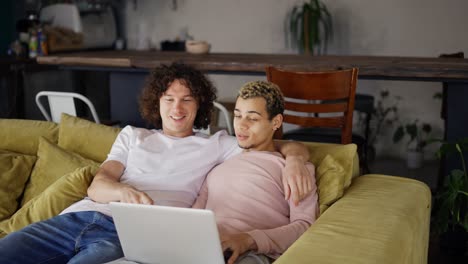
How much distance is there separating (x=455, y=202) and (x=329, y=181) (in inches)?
48.2

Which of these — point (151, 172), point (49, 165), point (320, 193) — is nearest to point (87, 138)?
point (49, 165)

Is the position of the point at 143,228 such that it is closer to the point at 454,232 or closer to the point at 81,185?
the point at 81,185

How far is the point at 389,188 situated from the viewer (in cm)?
207

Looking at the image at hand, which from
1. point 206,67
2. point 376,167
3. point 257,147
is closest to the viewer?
point 257,147

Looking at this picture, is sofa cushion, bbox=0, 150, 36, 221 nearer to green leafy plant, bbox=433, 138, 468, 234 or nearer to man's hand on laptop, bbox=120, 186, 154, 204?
man's hand on laptop, bbox=120, 186, 154, 204

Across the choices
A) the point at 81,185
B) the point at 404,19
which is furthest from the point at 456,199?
the point at 404,19

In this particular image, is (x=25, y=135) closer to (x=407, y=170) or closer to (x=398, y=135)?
(x=407, y=170)

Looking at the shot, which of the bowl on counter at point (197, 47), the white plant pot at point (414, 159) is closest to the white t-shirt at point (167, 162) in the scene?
the bowl on counter at point (197, 47)

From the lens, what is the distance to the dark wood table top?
2.97 m

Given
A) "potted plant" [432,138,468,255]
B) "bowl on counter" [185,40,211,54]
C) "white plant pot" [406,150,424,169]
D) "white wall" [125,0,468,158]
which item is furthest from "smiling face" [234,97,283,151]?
"white wall" [125,0,468,158]

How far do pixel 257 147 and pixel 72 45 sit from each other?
11.5 feet

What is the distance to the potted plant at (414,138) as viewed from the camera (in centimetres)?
505

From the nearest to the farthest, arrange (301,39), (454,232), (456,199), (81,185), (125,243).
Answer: (125,243) → (81,185) → (456,199) → (454,232) → (301,39)

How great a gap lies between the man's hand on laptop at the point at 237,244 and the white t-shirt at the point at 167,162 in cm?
35
